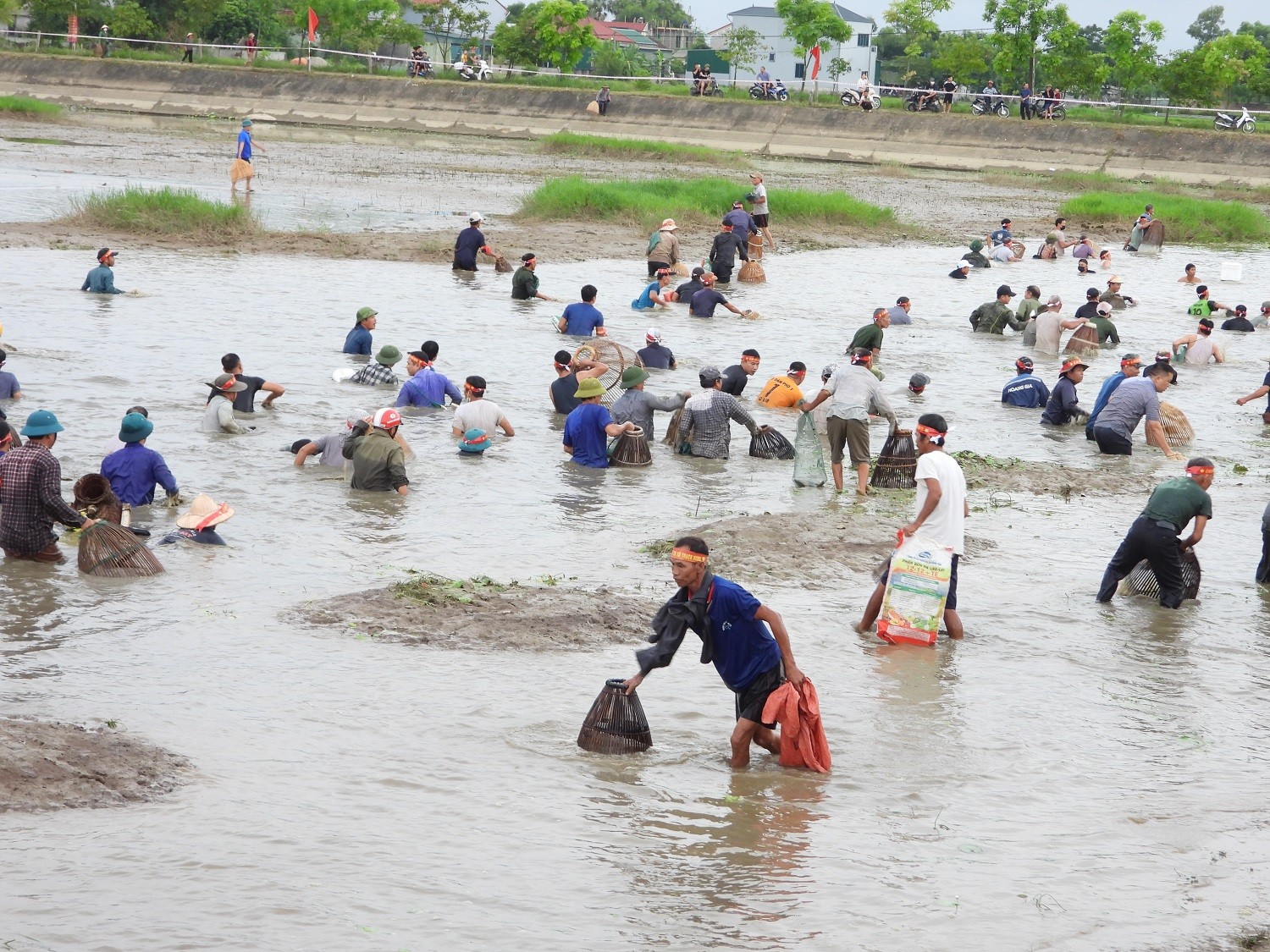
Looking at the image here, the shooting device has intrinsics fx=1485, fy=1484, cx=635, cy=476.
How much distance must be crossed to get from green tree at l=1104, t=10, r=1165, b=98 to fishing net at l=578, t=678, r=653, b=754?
56.4m

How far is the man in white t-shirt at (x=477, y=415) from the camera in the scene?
15438 mm

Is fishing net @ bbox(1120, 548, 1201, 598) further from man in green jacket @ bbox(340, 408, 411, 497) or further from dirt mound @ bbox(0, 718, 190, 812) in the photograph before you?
dirt mound @ bbox(0, 718, 190, 812)

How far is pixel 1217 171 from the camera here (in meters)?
47.8

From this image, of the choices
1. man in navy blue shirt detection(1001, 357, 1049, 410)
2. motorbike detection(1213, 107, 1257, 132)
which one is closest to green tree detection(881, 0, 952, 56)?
motorbike detection(1213, 107, 1257, 132)

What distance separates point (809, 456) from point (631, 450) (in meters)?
1.82


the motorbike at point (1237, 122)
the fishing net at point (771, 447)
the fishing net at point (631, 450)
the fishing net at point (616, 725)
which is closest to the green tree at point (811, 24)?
the motorbike at point (1237, 122)

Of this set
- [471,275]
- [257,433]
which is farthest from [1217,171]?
[257,433]

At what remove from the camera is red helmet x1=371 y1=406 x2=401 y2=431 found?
13312 millimetres

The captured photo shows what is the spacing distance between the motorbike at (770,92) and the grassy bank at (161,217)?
3278 centimetres

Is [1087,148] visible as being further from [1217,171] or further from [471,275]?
[471,275]

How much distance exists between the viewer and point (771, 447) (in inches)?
617

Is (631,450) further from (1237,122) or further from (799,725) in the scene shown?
(1237,122)

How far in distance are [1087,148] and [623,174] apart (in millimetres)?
16702

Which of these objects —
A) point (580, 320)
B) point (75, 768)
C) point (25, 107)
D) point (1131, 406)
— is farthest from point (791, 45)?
point (75, 768)
